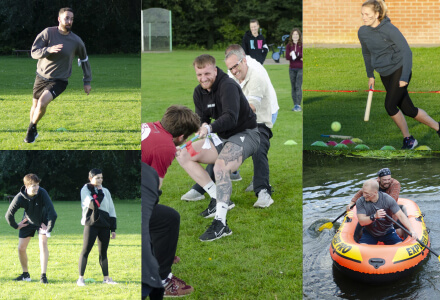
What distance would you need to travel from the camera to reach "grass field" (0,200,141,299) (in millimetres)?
2146

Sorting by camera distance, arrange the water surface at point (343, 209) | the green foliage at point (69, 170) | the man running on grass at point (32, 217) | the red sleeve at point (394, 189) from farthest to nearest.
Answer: the red sleeve at point (394, 189) < the water surface at point (343, 209) < the man running on grass at point (32, 217) < the green foliage at point (69, 170)

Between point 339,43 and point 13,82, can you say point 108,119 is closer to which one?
point 13,82

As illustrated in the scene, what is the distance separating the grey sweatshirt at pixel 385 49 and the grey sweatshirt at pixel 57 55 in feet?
5.34

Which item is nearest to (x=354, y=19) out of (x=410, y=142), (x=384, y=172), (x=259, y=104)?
(x=410, y=142)

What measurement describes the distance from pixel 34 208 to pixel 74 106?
→ 2.75 ft

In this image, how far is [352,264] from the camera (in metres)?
3.86

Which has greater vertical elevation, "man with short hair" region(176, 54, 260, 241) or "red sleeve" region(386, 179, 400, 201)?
"man with short hair" region(176, 54, 260, 241)

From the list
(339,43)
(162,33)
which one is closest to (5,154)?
(339,43)

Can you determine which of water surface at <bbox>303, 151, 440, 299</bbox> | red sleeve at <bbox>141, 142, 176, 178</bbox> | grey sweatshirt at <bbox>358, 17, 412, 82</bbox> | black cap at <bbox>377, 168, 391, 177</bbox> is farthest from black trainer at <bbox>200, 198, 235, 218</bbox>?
red sleeve at <bbox>141, 142, 176, 178</bbox>

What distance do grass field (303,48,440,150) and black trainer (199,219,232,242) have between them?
0.91m

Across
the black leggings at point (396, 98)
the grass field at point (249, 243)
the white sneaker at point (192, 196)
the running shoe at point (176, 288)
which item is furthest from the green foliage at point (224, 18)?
the running shoe at point (176, 288)

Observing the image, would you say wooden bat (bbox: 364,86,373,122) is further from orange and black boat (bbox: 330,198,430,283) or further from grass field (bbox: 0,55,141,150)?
grass field (bbox: 0,55,141,150)

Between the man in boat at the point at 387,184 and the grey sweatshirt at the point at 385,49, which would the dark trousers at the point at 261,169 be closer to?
the man in boat at the point at 387,184

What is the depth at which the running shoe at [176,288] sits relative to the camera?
2918 millimetres
